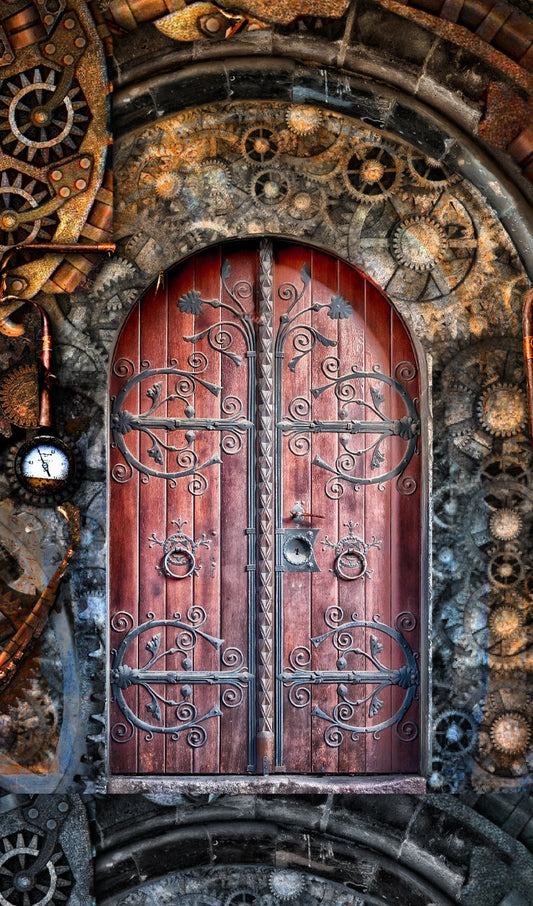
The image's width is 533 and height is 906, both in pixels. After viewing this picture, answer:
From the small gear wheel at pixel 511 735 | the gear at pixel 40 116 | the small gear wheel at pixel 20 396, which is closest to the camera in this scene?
the gear at pixel 40 116

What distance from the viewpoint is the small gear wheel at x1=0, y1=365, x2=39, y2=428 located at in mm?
3680

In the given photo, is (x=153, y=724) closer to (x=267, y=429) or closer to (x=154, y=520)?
(x=154, y=520)

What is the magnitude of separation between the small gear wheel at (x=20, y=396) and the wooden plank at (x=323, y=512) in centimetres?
127

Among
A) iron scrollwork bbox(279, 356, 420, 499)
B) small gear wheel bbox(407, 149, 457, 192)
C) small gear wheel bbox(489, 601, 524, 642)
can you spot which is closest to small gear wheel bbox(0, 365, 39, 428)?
iron scrollwork bbox(279, 356, 420, 499)

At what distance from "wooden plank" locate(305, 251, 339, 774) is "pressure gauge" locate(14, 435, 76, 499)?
115 centimetres

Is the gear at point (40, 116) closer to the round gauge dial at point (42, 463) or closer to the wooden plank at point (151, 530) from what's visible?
the wooden plank at point (151, 530)

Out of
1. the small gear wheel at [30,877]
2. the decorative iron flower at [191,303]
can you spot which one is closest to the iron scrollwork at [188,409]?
the decorative iron flower at [191,303]

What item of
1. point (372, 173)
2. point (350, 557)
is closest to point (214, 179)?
point (372, 173)

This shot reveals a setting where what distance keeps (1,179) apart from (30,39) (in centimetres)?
59

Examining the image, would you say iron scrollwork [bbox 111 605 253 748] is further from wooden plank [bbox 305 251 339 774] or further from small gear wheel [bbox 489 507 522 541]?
small gear wheel [bbox 489 507 522 541]

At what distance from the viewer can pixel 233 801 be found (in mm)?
3752

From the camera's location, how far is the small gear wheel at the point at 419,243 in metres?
3.84

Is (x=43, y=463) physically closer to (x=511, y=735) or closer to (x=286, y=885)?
(x=286, y=885)

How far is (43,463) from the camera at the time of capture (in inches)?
142
